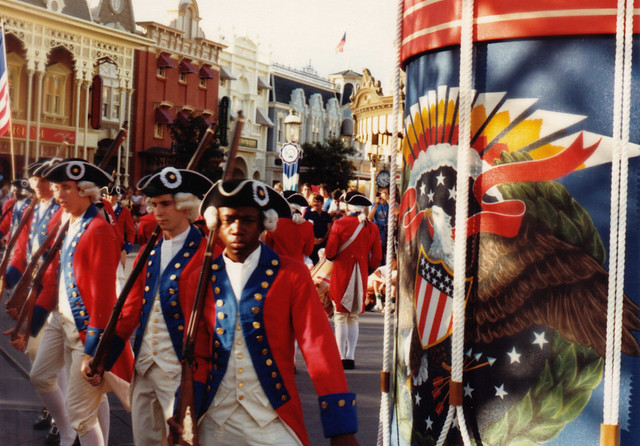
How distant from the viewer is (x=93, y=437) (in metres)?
5.02

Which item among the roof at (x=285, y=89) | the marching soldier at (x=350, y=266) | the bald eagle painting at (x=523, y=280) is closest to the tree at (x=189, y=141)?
the roof at (x=285, y=89)

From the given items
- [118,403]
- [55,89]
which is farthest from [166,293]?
[55,89]

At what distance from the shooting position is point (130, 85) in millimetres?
39844

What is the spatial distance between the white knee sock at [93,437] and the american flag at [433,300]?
9.29 ft

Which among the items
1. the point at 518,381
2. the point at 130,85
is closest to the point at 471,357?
the point at 518,381

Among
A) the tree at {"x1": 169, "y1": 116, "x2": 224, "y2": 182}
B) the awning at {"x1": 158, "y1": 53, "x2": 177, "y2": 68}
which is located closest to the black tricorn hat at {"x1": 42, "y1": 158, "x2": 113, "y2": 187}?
the tree at {"x1": 169, "y1": 116, "x2": 224, "y2": 182}

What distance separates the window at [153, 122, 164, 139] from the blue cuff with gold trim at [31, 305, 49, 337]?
122ft

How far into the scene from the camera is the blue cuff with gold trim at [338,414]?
117 inches

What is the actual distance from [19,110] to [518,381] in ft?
113

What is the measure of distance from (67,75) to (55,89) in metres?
0.97

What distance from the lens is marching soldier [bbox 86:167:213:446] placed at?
4.33 metres

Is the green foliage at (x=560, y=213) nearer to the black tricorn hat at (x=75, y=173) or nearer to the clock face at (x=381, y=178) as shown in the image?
the black tricorn hat at (x=75, y=173)

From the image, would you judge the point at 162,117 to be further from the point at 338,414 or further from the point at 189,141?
the point at 338,414

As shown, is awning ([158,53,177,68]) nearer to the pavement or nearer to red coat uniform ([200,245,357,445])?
the pavement
